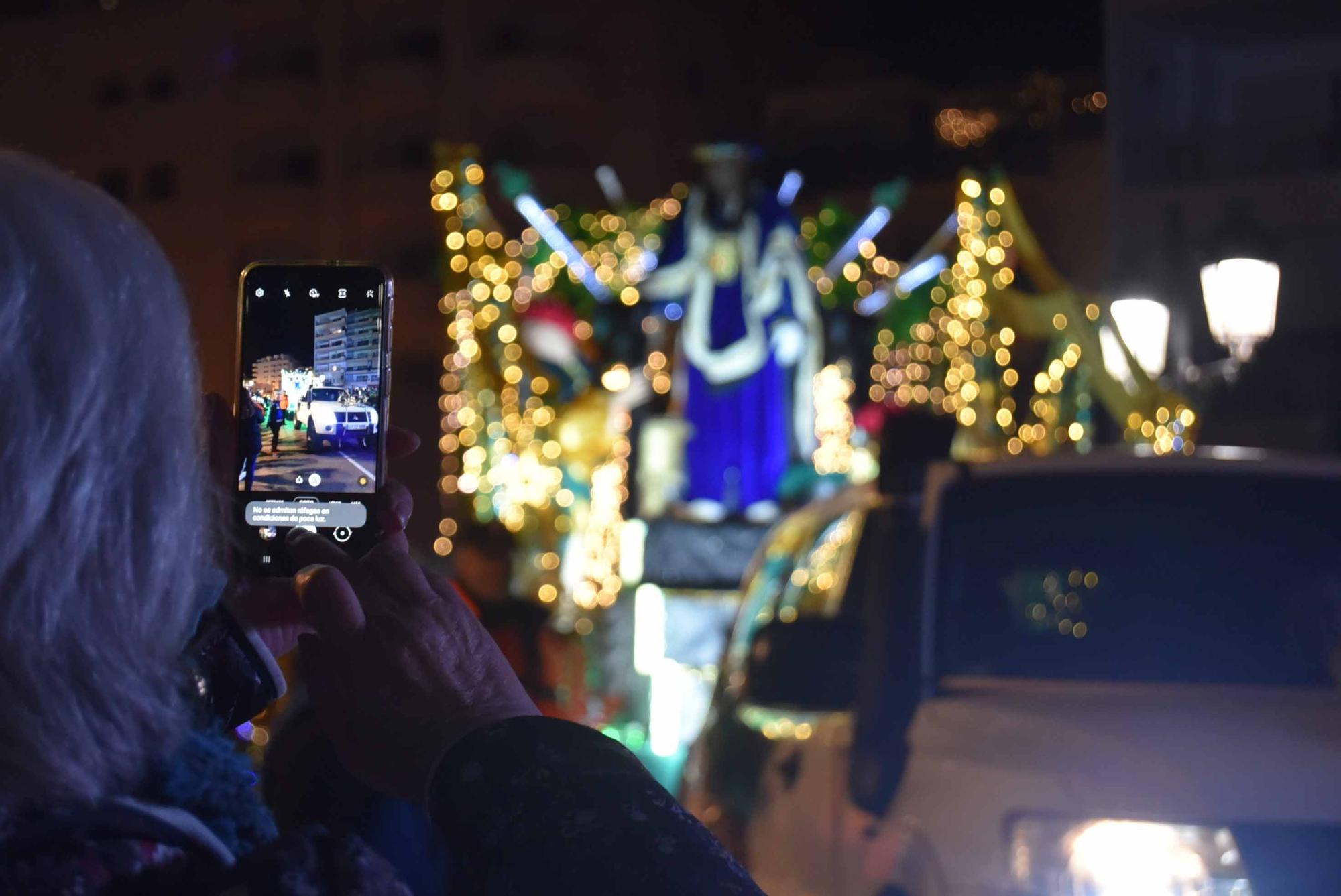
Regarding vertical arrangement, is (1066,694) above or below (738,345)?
below

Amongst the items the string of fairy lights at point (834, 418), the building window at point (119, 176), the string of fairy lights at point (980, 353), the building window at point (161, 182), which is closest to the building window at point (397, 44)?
the building window at point (161, 182)

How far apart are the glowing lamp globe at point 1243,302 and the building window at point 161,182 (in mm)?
38350

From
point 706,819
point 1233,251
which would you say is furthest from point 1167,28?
point 706,819

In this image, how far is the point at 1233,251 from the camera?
36.3 ft

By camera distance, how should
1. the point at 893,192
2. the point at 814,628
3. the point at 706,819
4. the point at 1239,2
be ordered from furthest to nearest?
the point at 1239,2 < the point at 893,192 < the point at 706,819 < the point at 814,628

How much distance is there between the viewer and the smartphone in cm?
164

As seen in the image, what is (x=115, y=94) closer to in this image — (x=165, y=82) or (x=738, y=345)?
(x=165, y=82)

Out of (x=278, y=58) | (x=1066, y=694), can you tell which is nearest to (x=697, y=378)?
(x=1066, y=694)

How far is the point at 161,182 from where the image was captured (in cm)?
4572

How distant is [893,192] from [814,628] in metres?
16.2

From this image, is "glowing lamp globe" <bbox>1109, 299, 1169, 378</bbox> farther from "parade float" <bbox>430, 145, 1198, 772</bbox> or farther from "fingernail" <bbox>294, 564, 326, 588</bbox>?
"fingernail" <bbox>294, 564, 326, 588</bbox>

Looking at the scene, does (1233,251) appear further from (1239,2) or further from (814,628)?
(1239,2)

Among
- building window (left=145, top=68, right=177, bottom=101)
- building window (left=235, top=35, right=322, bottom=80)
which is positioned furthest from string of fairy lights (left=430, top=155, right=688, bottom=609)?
building window (left=145, top=68, right=177, bottom=101)

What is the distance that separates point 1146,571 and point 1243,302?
6864mm
